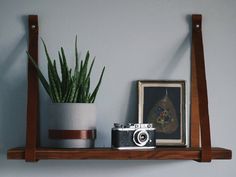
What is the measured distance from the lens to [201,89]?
0.96 m

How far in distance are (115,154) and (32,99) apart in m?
0.23

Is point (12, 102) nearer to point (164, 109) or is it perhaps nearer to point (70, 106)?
point (70, 106)

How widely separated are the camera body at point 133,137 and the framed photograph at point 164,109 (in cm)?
8

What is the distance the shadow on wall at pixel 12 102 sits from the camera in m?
1.02

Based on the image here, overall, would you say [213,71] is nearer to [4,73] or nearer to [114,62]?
[114,62]

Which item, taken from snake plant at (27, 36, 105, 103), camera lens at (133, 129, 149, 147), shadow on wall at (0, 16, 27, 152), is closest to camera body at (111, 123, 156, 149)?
camera lens at (133, 129, 149, 147)

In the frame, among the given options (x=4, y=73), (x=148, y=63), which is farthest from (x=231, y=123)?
(x=4, y=73)

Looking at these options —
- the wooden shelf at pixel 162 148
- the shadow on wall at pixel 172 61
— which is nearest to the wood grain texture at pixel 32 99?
the wooden shelf at pixel 162 148

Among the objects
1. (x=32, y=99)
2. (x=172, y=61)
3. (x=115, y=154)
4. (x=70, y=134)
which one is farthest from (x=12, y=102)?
(x=172, y=61)

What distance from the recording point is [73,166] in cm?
102

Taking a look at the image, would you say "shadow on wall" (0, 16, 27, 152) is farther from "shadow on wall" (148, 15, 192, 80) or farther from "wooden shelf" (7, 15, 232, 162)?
"shadow on wall" (148, 15, 192, 80)

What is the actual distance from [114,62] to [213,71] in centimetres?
24

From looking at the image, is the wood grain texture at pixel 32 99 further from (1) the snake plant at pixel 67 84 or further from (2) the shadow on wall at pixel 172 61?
(2) the shadow on wall at pixel 172 61

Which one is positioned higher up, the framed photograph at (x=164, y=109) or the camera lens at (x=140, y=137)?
the framed photograph at (x=164, y=109)
